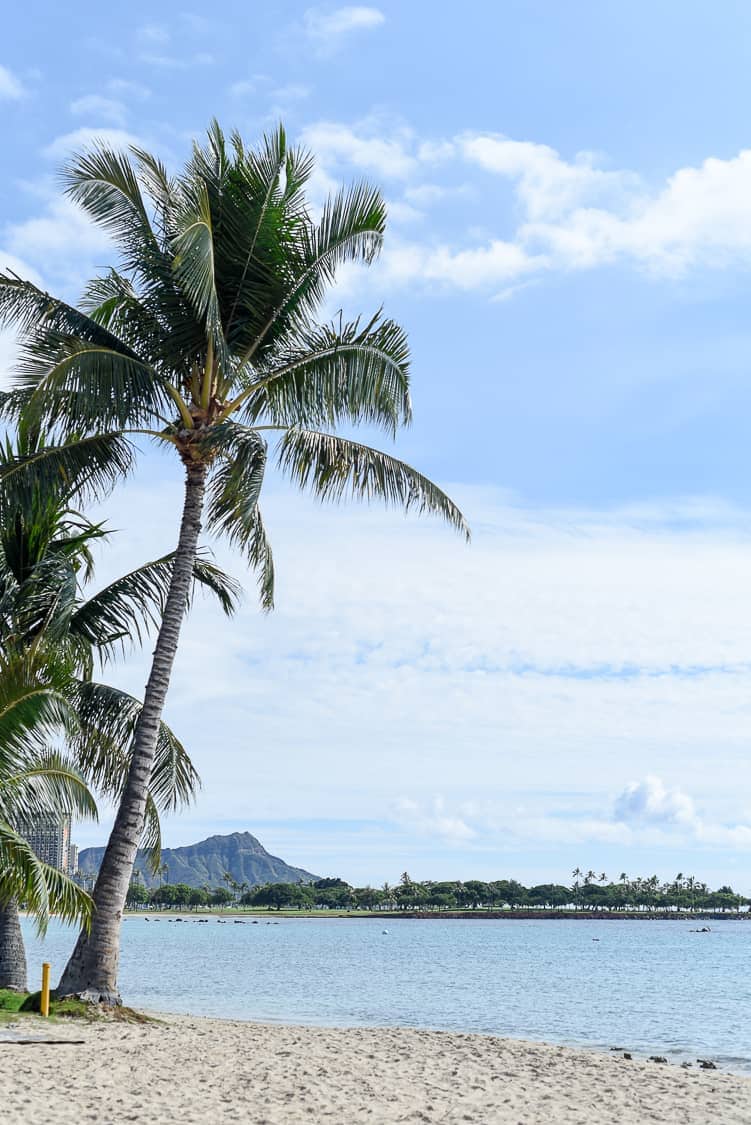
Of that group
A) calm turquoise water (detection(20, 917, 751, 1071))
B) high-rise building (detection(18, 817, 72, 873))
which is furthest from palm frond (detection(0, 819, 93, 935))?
calm turquoise water (detection(20, 917, 751, 1071))

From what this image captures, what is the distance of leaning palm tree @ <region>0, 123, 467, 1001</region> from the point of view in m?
15.0

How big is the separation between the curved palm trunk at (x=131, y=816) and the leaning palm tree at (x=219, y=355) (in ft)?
0.09

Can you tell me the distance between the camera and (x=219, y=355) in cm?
1488

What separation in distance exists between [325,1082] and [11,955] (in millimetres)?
8506

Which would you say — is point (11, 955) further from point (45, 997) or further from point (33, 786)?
point (33, 786)

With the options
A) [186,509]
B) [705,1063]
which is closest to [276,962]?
[705,1063]

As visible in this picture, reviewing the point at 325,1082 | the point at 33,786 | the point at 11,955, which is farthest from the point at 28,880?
the point at 11,955

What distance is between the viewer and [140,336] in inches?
635

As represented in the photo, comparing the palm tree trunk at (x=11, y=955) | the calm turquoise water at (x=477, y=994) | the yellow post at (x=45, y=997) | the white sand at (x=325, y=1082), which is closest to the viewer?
the white sand at (x=325, y=1082)

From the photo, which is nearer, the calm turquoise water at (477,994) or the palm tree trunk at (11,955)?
the palm tree trunk at (11,955)

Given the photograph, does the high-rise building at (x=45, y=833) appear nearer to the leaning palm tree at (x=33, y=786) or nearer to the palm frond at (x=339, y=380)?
the leaning palm tree at (x=33, y=786)

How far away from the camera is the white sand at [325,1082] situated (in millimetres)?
9352

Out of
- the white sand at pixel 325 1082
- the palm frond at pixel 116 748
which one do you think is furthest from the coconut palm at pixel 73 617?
the white sand at pixel 325 1082

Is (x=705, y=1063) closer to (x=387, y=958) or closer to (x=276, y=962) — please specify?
(x=276, y=962)
